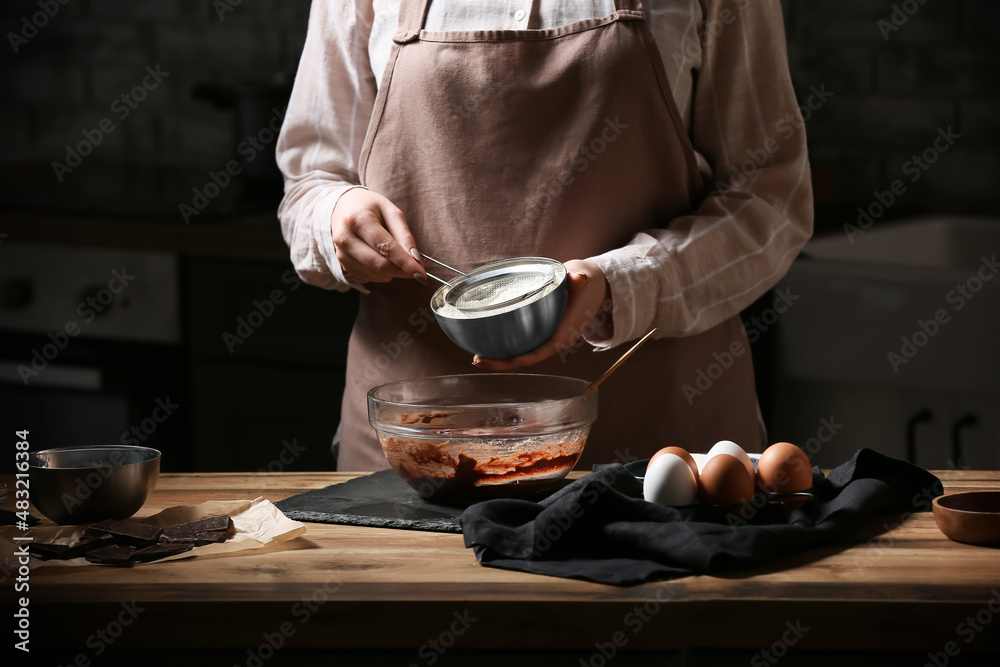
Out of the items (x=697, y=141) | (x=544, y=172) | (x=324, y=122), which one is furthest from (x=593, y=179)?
(x=324, y=122)

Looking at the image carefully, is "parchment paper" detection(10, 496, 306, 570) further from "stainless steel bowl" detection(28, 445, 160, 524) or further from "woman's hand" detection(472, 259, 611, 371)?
"woman's hand" detection(472, 259, 611, 371)

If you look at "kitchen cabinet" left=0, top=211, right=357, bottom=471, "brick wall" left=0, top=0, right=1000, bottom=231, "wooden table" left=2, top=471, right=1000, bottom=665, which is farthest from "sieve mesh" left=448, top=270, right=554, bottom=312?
"brick wall" left=0, top=0, right=1000, bottom=231

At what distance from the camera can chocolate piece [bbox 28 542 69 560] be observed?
862mm

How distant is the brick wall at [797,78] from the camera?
268cm

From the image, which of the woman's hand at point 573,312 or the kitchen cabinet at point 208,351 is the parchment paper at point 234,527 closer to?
the woman's hand at point 573,312

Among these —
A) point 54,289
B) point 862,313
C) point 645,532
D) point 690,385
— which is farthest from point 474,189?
point 54,289

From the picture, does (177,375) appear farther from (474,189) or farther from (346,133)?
(474,189)

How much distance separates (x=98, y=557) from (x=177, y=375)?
1465 mm

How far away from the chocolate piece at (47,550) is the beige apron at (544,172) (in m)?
0.51

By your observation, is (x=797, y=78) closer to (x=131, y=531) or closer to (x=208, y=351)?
(x=208, y=351)

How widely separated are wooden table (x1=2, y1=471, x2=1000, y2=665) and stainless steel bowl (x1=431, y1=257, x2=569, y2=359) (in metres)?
0.30

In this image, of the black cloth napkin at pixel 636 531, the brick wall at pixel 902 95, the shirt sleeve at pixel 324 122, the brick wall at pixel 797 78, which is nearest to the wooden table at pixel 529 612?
the black cloth napkin at pixel 636 531

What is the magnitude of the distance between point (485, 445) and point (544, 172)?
0.40 m

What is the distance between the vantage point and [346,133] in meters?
1.40
